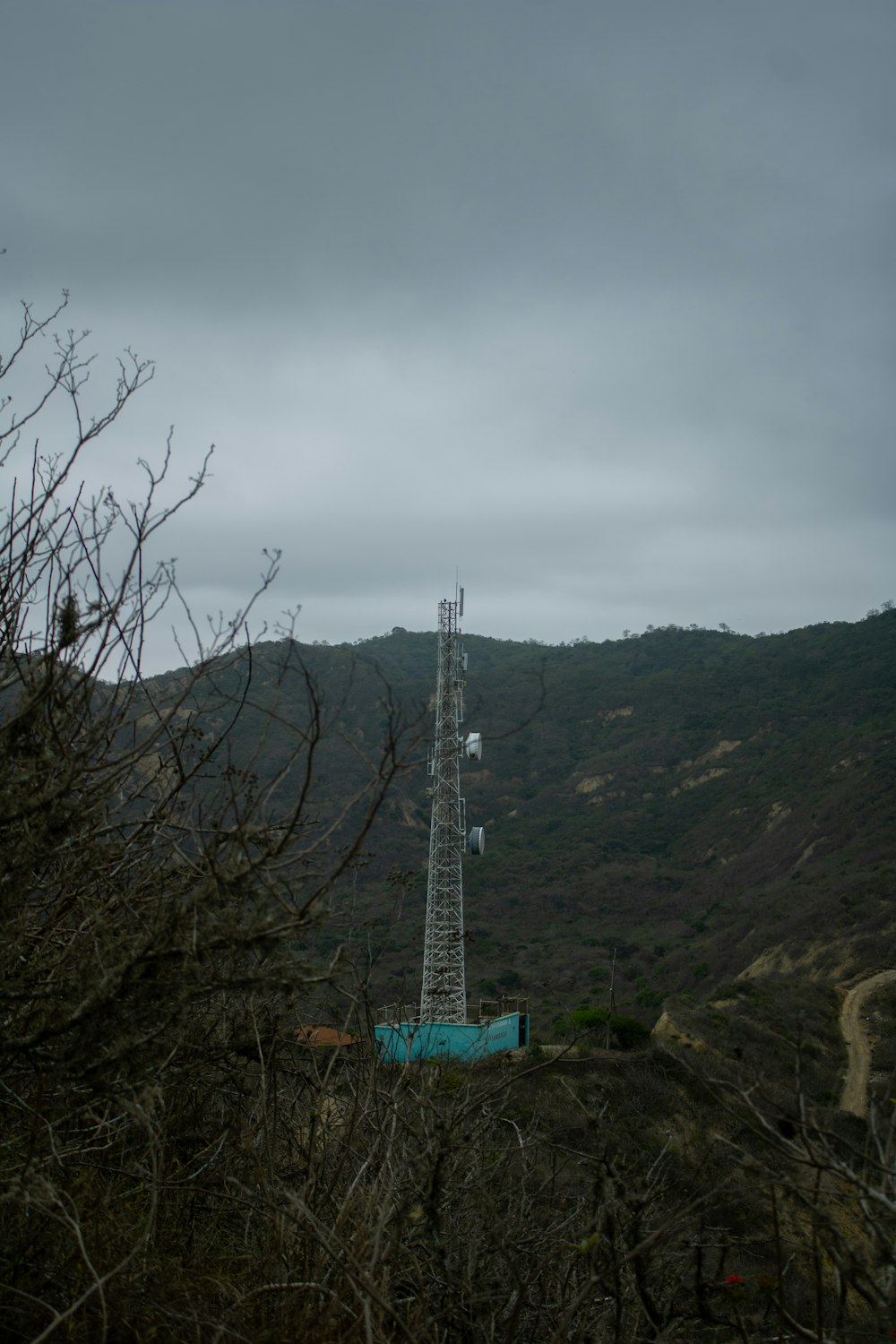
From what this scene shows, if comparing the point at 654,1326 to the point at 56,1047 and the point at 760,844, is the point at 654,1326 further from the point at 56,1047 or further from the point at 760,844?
the point at 760,844

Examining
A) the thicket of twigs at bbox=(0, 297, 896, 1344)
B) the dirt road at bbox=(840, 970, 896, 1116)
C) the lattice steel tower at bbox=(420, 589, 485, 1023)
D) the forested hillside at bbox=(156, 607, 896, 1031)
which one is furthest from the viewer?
the forested hillside at bbox=(156, 607, 896, 1031)

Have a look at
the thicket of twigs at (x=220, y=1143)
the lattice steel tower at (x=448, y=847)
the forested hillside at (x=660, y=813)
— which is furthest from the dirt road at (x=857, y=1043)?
the thicket of twigs at (x=220, y=1143)

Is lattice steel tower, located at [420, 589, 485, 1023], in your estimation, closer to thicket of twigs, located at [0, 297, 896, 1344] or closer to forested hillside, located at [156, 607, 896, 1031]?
forested hillside, located at [156, 607, 896, 1031]

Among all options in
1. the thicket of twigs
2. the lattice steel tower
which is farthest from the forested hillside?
the thicket of twigs

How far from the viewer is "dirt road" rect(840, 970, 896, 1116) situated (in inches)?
739

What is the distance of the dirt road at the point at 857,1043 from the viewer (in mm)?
18766

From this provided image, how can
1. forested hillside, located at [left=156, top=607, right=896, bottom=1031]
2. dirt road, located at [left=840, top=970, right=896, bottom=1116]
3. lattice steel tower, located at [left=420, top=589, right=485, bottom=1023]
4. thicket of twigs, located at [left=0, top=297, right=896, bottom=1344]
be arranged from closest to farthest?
thicket of twigs, located at [left=0, top=297, right=896, bottom=1344] < lattice steel tower, located at [left=420, top=589, right=485, bottom=1023] < dirt road, located at [left=840, top=970, right=896, bottom=1116] < forested hillside, located at [left=156, top=607, right=896, bottom=1031]

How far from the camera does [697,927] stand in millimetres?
36906

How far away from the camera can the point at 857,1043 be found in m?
21.2

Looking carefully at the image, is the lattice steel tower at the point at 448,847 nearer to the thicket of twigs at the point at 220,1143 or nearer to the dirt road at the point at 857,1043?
the dirt road at the point at 857,1043

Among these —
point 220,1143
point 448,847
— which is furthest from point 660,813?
point 220,1143

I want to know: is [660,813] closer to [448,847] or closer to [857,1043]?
[857,1043]

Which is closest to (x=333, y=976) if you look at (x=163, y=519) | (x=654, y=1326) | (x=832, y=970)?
(x=654, y=1326)

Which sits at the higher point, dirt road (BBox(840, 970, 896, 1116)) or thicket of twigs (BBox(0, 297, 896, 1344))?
thicket of twigs (BBox(0, 297, 896, 1344))
